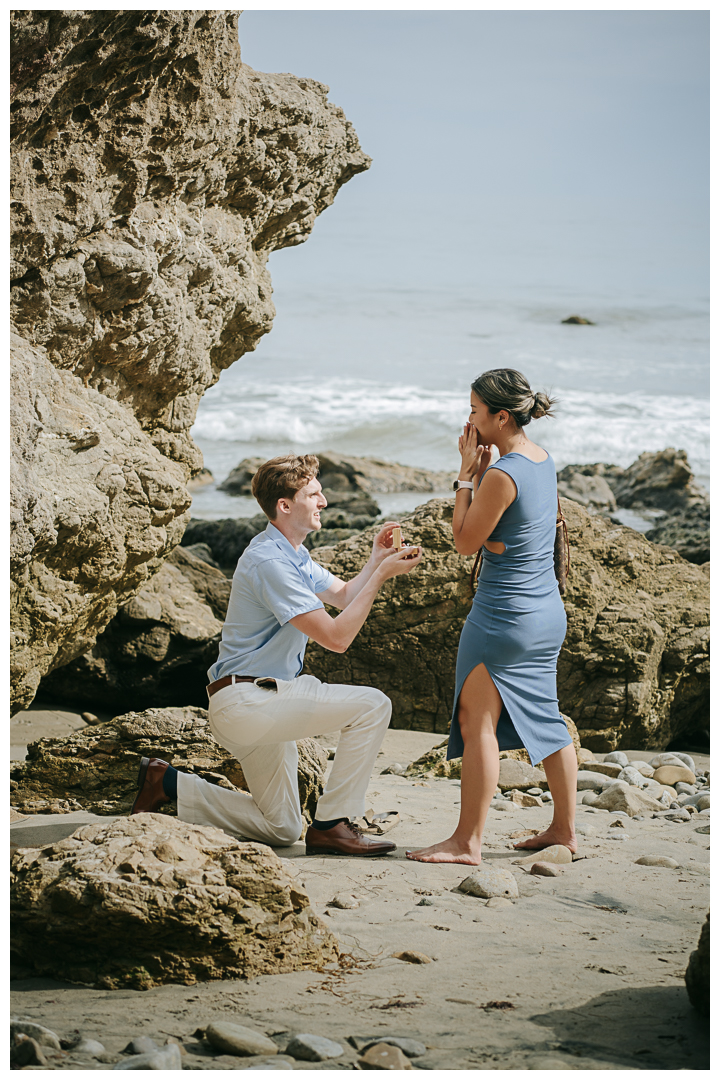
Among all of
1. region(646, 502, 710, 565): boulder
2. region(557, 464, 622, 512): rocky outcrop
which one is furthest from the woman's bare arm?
region(557, 464, 622, 512): rocky outcrop

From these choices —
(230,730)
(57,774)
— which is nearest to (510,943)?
(230,730)

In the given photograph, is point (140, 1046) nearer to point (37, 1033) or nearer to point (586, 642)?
point (37, 1033)

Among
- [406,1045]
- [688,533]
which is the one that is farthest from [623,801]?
[688,533]

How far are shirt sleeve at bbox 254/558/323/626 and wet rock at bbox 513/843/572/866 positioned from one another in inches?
54.0

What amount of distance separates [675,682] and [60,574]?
171 inches

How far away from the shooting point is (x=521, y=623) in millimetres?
3986

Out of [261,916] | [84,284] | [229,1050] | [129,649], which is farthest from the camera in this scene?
[129,649]

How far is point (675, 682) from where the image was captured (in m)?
6.68

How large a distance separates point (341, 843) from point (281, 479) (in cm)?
158

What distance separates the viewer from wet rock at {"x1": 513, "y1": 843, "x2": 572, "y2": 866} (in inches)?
152

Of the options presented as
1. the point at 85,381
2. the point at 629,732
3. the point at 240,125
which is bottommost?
the point at 629,732

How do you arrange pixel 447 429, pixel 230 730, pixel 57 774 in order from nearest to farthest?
pixel 230 730 → pixel 57 774 → pixel 447 429

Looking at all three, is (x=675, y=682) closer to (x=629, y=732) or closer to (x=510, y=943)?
(x=629, y=732)

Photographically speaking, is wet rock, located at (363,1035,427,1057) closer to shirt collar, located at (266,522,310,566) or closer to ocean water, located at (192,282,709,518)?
shirt collar, located at (266,522,310,566)
